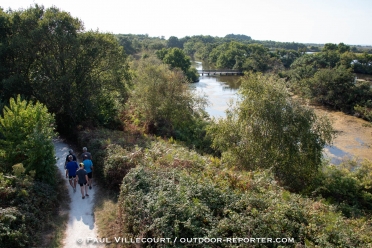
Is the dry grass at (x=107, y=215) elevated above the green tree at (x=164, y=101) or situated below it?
below

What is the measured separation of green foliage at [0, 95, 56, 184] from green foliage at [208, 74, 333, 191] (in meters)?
8.88

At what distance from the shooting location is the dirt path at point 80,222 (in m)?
7.46

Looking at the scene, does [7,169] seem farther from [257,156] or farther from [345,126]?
[345,126]

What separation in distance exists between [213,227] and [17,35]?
16455mm

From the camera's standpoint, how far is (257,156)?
1346 cm

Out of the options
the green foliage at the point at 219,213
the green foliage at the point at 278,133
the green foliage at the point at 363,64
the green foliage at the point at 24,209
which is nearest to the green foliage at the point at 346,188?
the green foliage at the point at 278,133

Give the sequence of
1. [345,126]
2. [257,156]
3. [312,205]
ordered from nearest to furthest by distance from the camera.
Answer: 1. [312,205]
2. [257,156]
3. [345,126]

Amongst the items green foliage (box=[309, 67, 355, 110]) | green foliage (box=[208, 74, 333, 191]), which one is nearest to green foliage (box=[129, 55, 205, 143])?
green foliage (box=[208, 74, 333, 191])

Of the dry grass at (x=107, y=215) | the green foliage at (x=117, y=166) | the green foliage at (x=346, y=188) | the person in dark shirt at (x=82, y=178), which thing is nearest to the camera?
the dry grass at (x=107, y=215)

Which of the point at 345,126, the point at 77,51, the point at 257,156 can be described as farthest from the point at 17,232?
the point at 345,126

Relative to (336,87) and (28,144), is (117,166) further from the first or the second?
(336,87)

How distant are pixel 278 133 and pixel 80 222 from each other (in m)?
9.55

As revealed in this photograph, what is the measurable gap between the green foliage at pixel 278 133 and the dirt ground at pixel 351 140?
7435 millimetres

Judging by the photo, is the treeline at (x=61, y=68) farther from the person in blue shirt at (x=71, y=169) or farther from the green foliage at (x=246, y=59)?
the green foliage at (x=246, y=59)
